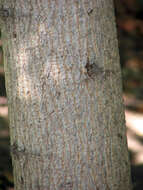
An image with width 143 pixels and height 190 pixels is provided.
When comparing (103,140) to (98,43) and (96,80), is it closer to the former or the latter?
(96,80)

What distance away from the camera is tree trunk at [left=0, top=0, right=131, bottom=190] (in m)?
1.79

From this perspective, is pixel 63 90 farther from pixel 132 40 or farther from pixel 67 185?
pixel 132 40

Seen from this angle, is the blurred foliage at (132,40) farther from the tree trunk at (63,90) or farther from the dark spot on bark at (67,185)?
the dark spot on bark at (67,185)

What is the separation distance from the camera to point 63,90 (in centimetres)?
181

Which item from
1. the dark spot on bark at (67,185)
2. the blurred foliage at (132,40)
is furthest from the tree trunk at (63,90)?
the blurred foliage at (132,40)

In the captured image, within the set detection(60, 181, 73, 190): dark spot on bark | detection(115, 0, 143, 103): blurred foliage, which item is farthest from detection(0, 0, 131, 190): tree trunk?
detection(115, 0, 143, 103): blurred foliage

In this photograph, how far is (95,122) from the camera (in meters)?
1.85

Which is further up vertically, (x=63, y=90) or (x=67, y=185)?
(x=63, y=90)

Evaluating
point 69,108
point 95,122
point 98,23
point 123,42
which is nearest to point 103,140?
point 95,122

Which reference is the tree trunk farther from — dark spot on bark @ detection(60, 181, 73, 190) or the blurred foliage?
the blurred foliage

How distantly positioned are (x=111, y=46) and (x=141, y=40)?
9308 mm

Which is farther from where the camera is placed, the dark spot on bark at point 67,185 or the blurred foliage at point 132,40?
the blurred foliage at point 132,40

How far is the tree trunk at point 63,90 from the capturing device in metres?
1.79

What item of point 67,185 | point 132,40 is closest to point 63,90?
point 67,185
